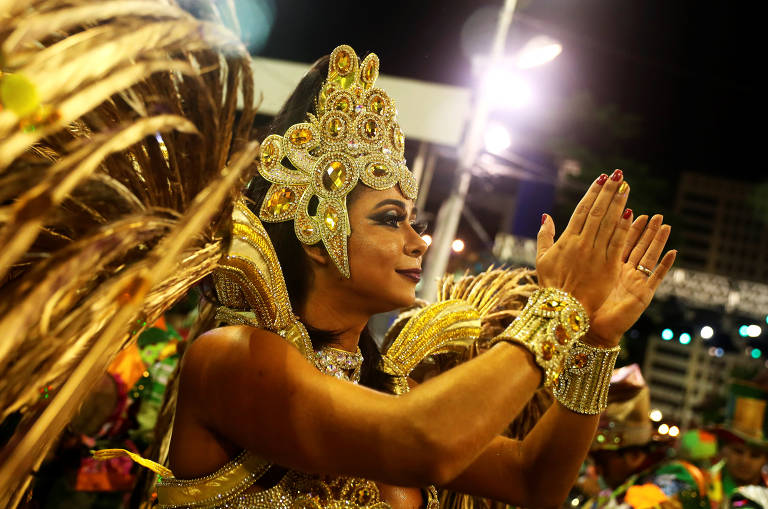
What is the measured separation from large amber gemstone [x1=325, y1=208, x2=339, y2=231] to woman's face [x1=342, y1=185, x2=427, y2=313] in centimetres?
5

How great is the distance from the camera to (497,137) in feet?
34.5

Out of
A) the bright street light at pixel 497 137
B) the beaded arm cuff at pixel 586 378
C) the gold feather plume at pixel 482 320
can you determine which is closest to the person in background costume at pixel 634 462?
the gold feather plume at pixel 482 320

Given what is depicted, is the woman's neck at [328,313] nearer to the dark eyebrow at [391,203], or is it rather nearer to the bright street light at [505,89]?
the dark eyebrow at [391,203]

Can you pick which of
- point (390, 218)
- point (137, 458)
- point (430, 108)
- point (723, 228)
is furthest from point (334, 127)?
point (723, 228)

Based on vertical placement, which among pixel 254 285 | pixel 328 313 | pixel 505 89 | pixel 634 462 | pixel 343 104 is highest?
pixel 505 89

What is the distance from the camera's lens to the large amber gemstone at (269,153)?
1818 mm

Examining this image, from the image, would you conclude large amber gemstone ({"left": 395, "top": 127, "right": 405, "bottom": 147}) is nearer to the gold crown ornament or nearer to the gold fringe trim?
the gold crown ornament

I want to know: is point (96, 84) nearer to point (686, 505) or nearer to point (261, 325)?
point (261, 325)

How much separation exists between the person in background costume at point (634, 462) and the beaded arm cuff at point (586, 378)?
10.3 ft

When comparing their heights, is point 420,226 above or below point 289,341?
above

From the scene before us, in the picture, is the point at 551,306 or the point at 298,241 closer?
the point at 551,306

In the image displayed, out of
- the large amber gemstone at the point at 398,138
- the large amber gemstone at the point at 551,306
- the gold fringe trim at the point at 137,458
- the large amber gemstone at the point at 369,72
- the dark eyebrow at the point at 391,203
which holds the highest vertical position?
the large amber gemstone at the point at 369,72

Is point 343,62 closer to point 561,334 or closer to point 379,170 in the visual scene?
point 379,170

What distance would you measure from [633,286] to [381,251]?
76cm
